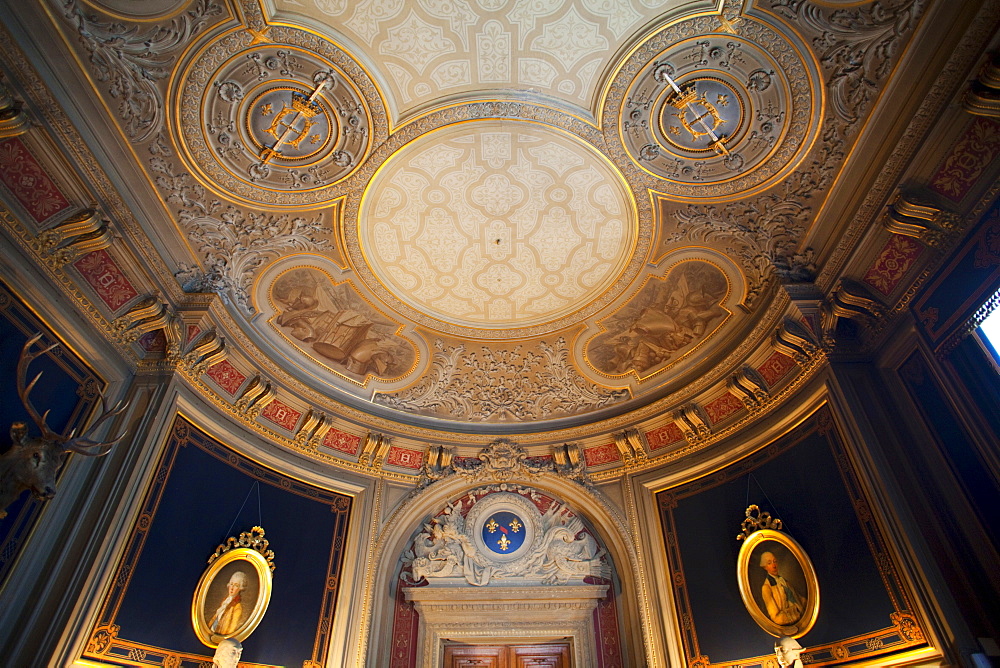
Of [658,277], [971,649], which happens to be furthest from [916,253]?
[971,649]

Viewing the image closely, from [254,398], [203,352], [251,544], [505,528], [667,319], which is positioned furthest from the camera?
[505,528]

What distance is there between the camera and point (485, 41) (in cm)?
757

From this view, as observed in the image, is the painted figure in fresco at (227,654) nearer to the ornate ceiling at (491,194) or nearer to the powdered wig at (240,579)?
the powdered wig at (240,579)

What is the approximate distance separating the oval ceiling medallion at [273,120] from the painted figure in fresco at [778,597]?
29.1 ft

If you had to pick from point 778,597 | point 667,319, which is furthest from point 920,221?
point 778,597

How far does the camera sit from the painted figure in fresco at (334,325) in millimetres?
9852

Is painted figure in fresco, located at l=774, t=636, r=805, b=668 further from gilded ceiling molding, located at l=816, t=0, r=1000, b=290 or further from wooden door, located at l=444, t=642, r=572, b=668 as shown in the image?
gilded ceiling molding, located at l=816, t=0, r=1000, b=290

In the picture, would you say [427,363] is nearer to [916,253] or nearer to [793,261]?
[793,261]

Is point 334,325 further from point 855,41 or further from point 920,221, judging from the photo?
point 920,221

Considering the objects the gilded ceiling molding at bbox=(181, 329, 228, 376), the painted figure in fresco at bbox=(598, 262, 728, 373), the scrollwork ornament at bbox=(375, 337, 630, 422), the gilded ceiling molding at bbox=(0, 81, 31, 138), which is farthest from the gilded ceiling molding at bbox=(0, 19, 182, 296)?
the painted figure in fresco at bbox=(598, 262, 728, 373)

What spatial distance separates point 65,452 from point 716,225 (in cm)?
971

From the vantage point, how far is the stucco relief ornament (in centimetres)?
1037

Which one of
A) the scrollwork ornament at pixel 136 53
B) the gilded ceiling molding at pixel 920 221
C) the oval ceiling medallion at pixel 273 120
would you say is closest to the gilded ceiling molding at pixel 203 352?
the oval ceiling medallion at pixel 273 120

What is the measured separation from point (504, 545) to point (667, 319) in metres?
5.49
